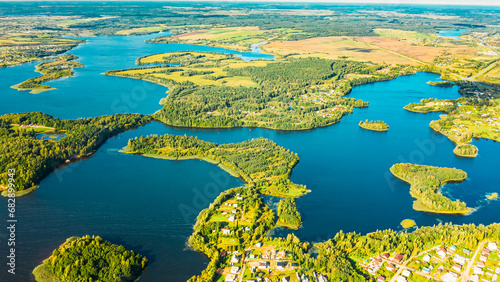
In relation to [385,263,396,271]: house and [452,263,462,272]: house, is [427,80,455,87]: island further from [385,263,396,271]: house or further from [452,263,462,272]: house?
[385,263,396,271]: house

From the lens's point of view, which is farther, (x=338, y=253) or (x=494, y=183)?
(x=494, y=183)

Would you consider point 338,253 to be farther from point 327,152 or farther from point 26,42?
point 26,42

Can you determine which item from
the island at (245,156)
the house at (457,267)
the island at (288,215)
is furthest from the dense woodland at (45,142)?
the house at (457,267)

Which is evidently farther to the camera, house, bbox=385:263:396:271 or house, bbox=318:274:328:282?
house, bbox=385:263:396:271

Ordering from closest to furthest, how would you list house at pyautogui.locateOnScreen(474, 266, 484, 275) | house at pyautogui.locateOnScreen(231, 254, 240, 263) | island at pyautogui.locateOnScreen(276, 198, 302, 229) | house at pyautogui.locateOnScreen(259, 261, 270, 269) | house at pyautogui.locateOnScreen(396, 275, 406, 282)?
house at pyautogui.locateOnScreen(396, 275, 406, 282), house at pyautogui.locateOnScreen(474, 266, 484, 275), house at pyautogui.locateOnScreen(259, 261, 270, 269), house at pyautogui.locateOnScreen(231, 254, 240, 263), island at pyautogui.locateOnScreen(276, 198, 302, 229)

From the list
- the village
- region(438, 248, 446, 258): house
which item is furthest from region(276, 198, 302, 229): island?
region(438, 248, 446, 258): house

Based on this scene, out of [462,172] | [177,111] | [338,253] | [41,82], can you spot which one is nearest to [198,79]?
[177,111]

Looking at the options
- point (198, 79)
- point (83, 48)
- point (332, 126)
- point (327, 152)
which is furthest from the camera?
point (83, 48)

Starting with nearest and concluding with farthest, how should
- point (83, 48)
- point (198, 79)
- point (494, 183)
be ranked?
point (494, 183) → point (198, 79) → point (83, 48)
